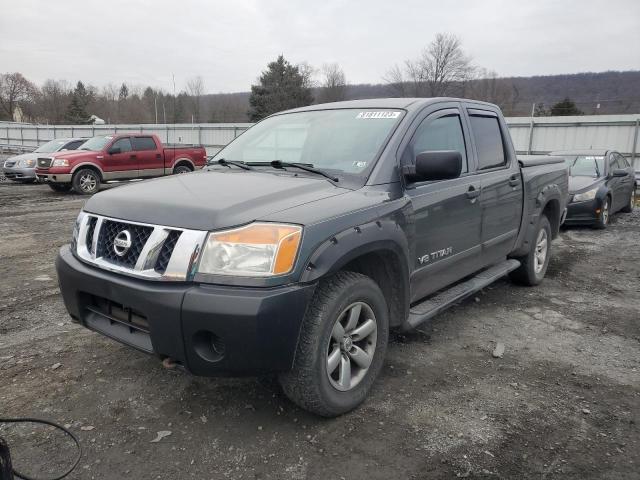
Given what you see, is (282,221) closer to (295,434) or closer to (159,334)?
(159,334)

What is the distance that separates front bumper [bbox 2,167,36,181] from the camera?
15.8 metres

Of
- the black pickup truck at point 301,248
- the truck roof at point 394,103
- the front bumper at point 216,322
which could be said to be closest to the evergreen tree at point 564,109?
the truck roof at point 394,103

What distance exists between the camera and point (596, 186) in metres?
9.31

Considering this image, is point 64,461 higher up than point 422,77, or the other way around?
point 422,77

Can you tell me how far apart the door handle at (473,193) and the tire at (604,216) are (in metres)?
6.66

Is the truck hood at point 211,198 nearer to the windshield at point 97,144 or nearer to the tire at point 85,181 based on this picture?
the tire at point 85,181

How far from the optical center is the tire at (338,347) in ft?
8.26

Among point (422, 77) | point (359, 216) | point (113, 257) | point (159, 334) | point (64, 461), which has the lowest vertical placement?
point (64, 461)

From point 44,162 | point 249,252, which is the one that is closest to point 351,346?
point 249,252

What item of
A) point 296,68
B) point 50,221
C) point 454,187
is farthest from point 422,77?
point 454,187

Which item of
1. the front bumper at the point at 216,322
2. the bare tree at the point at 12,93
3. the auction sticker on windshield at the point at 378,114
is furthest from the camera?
the bare tree at the point at 12,93

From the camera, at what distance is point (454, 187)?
366cm

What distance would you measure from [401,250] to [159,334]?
150 centimetres

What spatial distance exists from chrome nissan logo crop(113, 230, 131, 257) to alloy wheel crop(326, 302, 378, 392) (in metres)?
1.19
